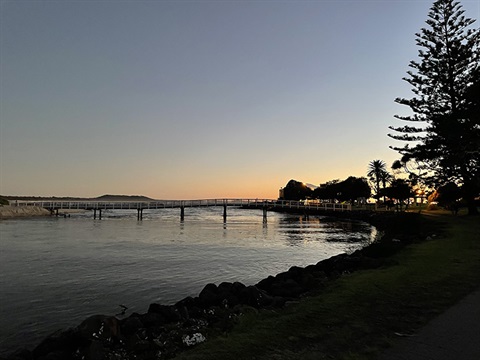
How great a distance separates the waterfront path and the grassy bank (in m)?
0.22

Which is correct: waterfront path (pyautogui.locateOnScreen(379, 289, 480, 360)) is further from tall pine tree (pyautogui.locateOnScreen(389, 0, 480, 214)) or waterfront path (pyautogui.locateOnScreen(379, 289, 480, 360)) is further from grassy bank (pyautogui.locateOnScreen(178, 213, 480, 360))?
tall pine tree (pyautogui.locateOnScreen(389, 0, 480, 214))

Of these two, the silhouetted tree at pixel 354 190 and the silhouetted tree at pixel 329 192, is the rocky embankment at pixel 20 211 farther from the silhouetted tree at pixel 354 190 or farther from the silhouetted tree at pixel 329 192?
the silhouetted tree at pixel 329 192

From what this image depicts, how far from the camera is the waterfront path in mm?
4916

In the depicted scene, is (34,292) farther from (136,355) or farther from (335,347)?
(335,347)

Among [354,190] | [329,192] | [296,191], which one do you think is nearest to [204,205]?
[354,190]

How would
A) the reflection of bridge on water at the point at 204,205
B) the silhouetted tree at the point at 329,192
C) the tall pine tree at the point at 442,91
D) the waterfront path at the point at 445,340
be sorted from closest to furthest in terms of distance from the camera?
the waterfront path at the point at 445,340 → the tall pine tree at the point at 442,91 → the reflection of bridge on water at the point at 204,205 → the silhouetted tree at the point at 329,192

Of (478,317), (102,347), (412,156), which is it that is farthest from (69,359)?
(412,156)

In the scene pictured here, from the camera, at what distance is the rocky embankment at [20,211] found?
67.8m

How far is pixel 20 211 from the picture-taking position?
70688 millimetres

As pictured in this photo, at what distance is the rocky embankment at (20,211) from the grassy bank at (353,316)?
242 feet

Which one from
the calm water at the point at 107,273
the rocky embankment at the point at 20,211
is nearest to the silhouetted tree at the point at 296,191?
the rocky embankment at the point at 20,211

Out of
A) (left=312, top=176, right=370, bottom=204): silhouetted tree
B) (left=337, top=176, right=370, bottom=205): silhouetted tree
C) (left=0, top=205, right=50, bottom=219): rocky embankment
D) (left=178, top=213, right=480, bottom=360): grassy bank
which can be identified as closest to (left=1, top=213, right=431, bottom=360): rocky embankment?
(left=178, top=213, right=480, bottom=360): grassy bank

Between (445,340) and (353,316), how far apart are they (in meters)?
1.72

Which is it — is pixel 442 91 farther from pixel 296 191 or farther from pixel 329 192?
pixel 296 191
